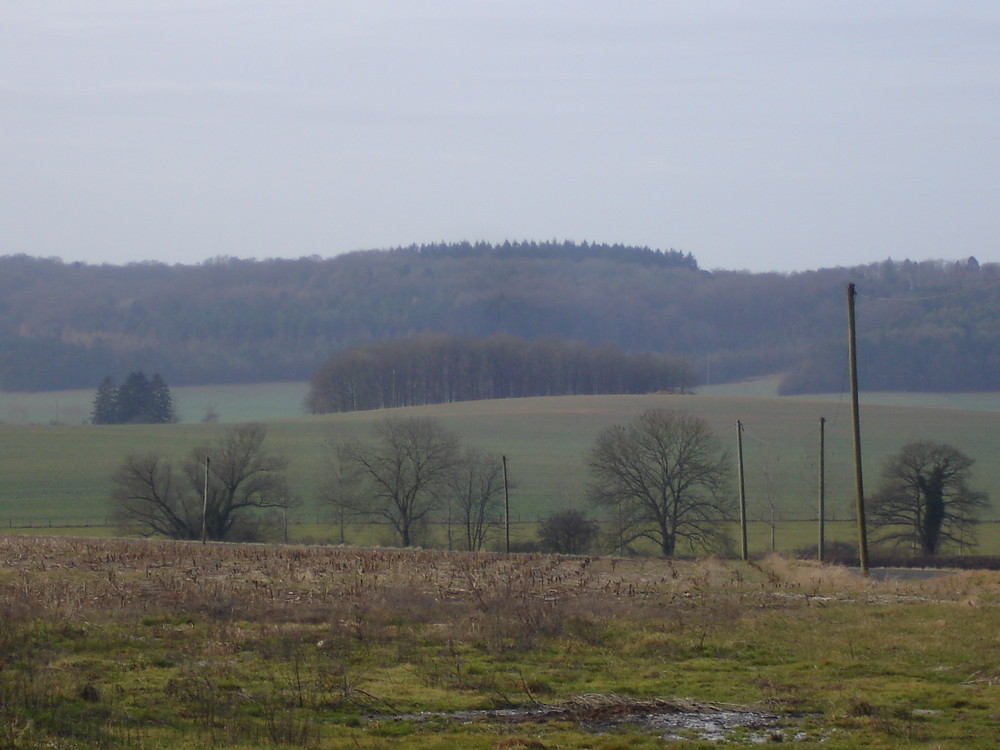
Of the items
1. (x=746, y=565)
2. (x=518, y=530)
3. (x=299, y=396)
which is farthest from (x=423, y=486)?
(x=299, y=396)

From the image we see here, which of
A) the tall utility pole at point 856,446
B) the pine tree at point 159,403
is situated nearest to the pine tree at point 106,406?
the pine tree at point 159,403

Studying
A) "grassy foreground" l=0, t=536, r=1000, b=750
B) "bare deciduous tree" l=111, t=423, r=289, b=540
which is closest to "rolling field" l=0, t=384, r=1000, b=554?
"bare deciduous tree" l=111, t=423, r=289, b=540

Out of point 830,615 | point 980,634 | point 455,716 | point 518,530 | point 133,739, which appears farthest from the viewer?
point 518,530

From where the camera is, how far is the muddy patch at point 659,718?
932cm

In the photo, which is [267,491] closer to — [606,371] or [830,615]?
[830,615]

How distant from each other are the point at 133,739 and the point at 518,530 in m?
46.1

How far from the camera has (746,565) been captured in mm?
28297

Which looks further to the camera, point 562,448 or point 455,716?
point 562,448

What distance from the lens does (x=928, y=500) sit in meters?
48.0

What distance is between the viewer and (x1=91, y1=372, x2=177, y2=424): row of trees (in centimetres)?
11912

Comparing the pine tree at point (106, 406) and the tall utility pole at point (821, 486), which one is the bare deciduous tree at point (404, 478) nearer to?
the tall utility pole at point (821, 486)

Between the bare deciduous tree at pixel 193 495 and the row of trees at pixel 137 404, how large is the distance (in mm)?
67176

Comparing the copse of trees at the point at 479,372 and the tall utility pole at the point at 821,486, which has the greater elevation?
the copse of trees at the point at 479,372

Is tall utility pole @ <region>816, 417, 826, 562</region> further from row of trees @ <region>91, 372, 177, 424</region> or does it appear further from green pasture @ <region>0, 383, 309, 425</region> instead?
row of trees @ <region>91, 372, 177, 424</region>
